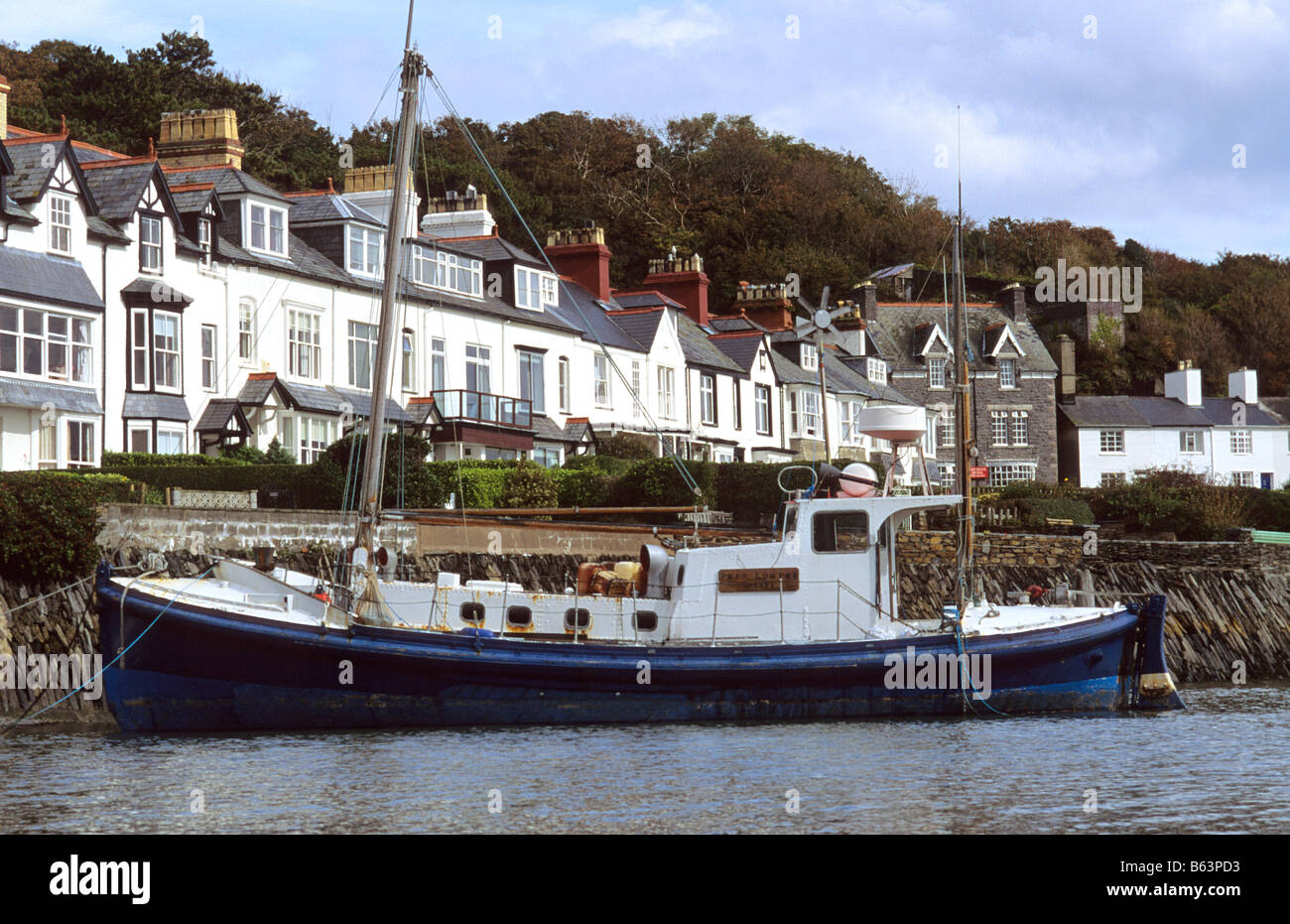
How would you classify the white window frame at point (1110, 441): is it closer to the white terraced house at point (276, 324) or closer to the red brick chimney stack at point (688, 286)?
the white terraced house at point (276, 324)

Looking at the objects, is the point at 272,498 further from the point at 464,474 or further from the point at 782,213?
the point at 782,213

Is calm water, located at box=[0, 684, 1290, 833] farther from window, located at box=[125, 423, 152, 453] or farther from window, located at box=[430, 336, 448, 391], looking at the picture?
window, located at box=[430, 336, 448, 391]

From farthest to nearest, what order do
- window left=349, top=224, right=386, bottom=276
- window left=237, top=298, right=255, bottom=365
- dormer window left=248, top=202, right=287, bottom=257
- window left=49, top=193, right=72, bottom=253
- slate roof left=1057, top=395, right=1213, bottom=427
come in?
slate roof left=1057, top=395, right=1213, bottom=427 → window left=349, top=224, right=386, bottom=276 → dormer window left=248, top=202, right=287, bottom=257 → window left=237, top=298, right=255, bottom=365 → window left=49, top=193, right=72, bottom=253

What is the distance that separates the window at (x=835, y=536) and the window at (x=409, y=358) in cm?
2446

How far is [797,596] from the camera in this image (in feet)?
80.2

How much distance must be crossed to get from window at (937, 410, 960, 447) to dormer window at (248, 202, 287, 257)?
41.2 metres

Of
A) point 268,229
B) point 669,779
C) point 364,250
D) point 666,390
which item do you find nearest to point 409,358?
point 364,250

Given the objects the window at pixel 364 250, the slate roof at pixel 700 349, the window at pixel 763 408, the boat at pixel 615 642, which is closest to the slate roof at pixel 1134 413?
the window at pixel 763 408

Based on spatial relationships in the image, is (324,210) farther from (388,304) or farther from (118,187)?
(388,304)

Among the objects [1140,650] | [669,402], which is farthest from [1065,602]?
[669,402]

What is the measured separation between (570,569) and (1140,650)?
13859 millimetres

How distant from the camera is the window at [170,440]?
Result: 3975cm

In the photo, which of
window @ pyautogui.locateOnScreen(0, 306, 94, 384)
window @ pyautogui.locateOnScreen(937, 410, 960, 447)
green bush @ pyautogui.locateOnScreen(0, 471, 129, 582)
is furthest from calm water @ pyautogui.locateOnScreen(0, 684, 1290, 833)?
window @ pyautogui.locateOnScreen(937, 410, 960, 447)

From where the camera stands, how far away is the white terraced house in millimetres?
37656
